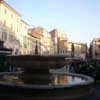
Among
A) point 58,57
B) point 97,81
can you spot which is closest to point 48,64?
point 58,57

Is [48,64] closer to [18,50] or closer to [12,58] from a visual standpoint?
[12,58]

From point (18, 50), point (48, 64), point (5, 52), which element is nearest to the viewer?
point (48, 64)

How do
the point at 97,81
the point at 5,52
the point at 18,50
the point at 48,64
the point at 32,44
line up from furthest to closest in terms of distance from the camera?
the point at 32,44
the point at 18,50
the point at 5,52
the point at 97,81
the point at 48,64

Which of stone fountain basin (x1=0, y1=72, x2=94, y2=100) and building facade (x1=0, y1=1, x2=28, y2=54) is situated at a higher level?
building facade (x1=0, y1=1, x2=28, y2=54)

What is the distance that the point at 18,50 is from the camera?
4988 cm

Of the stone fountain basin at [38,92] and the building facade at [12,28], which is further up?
the building facade at [12,28]

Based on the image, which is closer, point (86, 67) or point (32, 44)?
point (86, 67)

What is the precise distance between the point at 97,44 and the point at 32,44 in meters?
33.5

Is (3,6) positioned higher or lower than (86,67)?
higher

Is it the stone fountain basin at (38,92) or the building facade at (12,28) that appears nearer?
the stone fountain basin at (38,92)

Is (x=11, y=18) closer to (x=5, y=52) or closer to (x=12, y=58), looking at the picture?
(x=5, y=52)

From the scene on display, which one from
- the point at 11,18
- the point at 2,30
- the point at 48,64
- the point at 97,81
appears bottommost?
the point at 97,81

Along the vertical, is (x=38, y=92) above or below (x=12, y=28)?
below

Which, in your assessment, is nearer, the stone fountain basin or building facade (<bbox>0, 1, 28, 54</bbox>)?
the stone fountain basin
